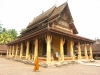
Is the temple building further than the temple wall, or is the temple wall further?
the temple wall

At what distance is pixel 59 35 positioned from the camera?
11.8 metres

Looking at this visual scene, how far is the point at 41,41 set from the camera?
15.5 m

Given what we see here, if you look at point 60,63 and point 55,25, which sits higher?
point 55,25

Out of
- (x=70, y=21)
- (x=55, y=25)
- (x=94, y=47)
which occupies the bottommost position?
(x=94, y=47)

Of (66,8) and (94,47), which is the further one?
(94,47)

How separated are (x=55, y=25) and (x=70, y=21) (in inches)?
146

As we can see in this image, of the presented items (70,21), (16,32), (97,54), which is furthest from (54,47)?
(16,32)

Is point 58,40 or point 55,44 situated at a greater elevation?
point 58,40

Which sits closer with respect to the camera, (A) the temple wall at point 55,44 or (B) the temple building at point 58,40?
(B) the temple building at point 58,40

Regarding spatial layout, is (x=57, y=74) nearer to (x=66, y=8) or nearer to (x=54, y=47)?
(x=54, y=47)

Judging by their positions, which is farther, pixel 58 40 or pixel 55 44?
pixel 58 40

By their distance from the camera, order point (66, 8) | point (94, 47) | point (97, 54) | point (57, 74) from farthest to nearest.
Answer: point (94, 47), point (97, 54), point (66, 8), point (57, 74)

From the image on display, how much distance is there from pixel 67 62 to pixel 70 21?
26.2 ft

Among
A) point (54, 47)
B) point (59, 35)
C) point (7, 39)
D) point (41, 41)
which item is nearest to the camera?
point (59, 35)
